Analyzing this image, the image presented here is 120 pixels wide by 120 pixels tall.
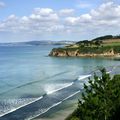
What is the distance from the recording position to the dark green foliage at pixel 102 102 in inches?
1184

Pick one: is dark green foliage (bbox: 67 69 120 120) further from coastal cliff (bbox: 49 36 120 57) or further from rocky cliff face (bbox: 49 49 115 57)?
rocky cliff face (bbox: 49 49 115 57)

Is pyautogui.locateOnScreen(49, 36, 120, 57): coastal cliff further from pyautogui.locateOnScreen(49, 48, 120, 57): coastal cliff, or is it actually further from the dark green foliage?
the dark green foliage

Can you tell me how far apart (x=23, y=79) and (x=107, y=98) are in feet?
154

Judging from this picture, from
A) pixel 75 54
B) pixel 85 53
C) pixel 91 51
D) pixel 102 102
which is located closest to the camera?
pixel 102 102

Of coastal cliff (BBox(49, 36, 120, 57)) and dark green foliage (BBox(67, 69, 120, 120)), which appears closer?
dark green foliage (BBox(67, 69, 120, 120))

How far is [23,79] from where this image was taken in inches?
3083

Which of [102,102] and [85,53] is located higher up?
[102,102]

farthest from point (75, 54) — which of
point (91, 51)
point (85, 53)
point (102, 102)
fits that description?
point (102, 102)

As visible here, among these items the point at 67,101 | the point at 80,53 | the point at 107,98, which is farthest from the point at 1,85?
the point at 80,53

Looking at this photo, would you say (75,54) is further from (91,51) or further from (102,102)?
(102,102)

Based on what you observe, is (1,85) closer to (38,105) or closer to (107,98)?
(38,105)

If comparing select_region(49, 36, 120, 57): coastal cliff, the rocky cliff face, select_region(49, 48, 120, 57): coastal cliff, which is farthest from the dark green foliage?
the rocky cliff face

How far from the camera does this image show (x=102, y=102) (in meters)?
31.3

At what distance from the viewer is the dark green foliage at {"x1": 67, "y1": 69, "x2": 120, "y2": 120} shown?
30.1m
